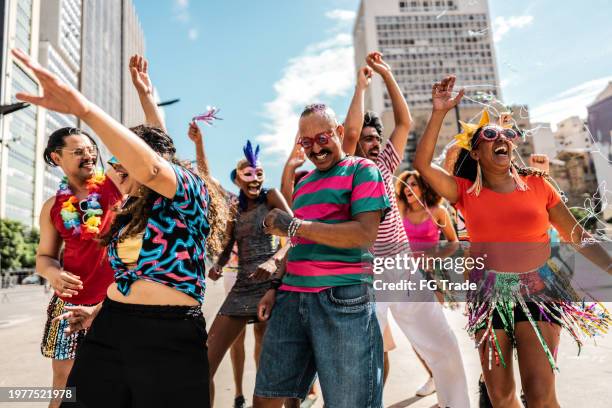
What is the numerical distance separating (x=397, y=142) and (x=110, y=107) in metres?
119

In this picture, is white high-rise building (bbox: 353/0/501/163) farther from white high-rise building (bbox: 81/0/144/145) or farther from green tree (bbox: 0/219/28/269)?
green tree (bbox: 0/219/28/269)

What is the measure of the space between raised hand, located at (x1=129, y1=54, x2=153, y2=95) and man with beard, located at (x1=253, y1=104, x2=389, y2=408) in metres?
0.92

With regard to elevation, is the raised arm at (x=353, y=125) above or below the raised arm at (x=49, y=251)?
above

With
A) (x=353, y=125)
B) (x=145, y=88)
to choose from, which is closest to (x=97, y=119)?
(x=145, y=88)

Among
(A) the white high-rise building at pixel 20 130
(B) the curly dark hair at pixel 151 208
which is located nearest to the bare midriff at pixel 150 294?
(B) the curly dark hair at pixel 151 208

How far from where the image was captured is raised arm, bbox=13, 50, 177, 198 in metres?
1.30

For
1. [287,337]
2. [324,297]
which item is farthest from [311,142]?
[287,337]

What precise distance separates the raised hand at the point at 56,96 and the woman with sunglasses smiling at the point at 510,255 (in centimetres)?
179

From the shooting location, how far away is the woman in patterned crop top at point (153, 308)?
5.26 feet

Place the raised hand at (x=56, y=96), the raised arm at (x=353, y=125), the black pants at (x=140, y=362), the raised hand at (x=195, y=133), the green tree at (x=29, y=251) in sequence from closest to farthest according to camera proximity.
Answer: the raised hand at (x=56, y=96), the black pants at (x=140, y=362), the raised arm at (x=353, y=125), the raised hand at (x=195, y=133), the green tree at (x=29, y=251)

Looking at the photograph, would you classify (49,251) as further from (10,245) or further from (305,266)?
(10,245)

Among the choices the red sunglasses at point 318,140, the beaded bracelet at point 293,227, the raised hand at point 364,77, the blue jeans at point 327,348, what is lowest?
the blue jeans at point 327,348

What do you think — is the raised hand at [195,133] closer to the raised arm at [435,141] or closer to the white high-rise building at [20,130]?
the raised arm at [435,141]

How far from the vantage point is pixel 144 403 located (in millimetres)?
1583
